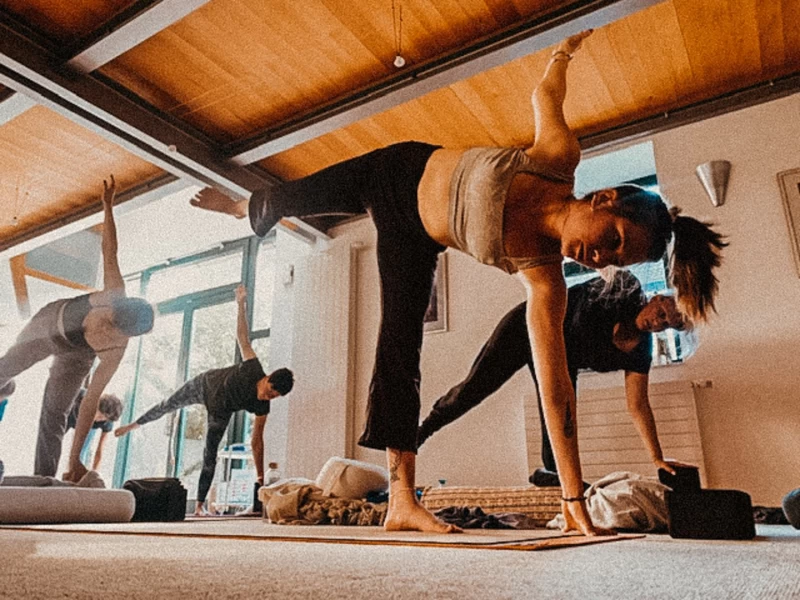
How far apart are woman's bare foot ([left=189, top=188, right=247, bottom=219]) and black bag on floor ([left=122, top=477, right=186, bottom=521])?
1.61m

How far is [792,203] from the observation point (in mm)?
3252

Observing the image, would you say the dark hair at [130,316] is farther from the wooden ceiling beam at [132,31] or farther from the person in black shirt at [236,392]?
the wooden ceiling beam at [132,31]

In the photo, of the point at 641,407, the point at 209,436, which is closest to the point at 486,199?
the point at 641,407

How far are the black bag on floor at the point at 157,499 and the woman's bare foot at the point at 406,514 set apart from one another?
1.91m

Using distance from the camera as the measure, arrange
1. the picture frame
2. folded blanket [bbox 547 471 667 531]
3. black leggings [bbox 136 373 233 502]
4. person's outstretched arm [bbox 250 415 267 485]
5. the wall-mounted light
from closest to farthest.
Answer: folded blanket [bbox 547 471 667 531] → the picture frame → the wall-mounted light → black leggings [bbox 136 373 233 502] → person's outstretched arm [bbox 250 415 267 485]

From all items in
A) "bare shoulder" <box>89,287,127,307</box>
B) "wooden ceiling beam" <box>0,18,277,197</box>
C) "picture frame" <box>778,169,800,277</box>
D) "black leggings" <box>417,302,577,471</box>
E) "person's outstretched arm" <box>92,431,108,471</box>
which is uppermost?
"wooden ceiling beam" <box>0,18,277,197</box>

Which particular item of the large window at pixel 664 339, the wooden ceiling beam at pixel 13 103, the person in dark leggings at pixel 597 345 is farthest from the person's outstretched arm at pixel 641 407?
the wooden ceiling beam at pixel 13 103

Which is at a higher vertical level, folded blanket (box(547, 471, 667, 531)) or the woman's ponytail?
the woman's ponytail

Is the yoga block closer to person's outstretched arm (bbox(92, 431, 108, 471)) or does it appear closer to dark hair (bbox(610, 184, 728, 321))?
dark hair (bbox(610, 184, 728, 321))

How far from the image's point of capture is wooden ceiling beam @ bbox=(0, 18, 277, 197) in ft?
9.89

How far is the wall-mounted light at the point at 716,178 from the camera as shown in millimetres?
3453

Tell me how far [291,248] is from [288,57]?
225 cm

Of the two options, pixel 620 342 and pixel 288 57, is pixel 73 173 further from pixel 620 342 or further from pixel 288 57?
pixel 620 342

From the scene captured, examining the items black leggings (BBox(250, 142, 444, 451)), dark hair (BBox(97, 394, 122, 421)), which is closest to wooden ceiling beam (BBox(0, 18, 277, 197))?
dark hair (BBox(97, 394, 122, 421))
